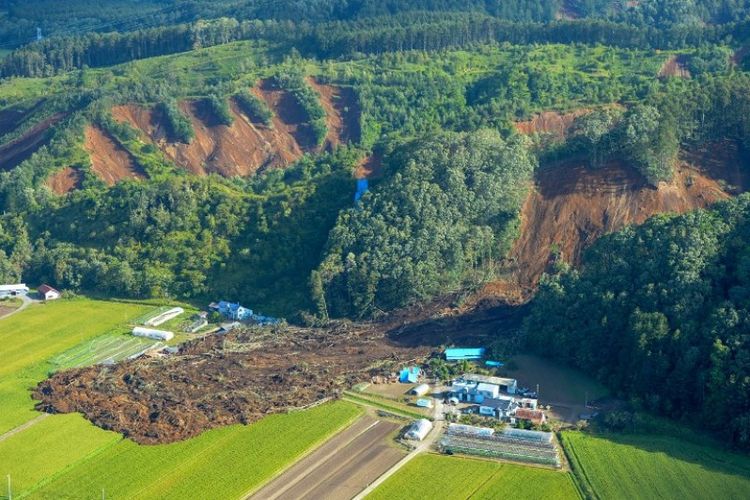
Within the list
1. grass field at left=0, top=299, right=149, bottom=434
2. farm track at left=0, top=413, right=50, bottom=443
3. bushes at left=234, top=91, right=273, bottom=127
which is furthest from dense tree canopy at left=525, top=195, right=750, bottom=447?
bushes at left=234, top=91, right=273, bottom=127

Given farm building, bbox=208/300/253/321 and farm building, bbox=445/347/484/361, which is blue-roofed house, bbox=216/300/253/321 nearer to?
farm building, bbox=208/300/253/321

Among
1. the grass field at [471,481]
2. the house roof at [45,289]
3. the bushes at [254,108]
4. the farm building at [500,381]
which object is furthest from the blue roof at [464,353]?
the bushes at [254,108]

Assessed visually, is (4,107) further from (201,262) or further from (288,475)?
(288,475)

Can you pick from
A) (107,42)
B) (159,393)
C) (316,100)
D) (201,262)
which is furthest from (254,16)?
(159,393)

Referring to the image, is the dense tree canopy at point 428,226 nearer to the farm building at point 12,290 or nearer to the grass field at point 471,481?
the grass field at point 471,481

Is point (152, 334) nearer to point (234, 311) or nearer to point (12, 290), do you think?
point (234, 311)

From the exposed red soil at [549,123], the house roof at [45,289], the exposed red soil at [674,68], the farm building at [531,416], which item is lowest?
the farm building at [531,416]
